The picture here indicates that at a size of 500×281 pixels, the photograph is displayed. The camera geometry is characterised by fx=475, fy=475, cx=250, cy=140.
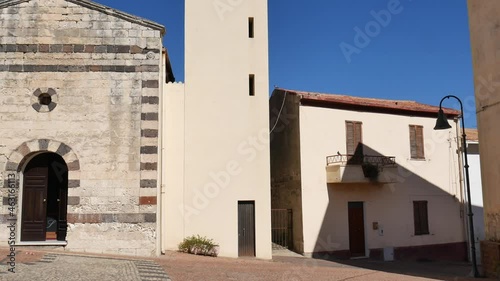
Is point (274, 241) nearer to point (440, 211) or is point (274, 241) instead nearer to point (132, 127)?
point (440, 211)

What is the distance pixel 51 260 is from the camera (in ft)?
36.2

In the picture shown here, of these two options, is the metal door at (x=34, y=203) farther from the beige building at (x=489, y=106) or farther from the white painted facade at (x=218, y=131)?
the beige building at (x=489, y=106)

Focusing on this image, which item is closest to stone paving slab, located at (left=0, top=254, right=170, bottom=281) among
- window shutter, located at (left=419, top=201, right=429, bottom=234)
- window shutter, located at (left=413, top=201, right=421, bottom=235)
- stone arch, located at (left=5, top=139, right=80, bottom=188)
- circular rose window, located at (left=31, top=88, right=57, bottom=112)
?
stone arch, located at (left=5, top=139, right=80, bottom=188)

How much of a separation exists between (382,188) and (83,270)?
13.4m

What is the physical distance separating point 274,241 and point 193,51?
8713 mm

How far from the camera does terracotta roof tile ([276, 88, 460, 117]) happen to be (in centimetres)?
1900

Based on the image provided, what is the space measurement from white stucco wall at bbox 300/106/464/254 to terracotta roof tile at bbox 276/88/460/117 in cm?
39

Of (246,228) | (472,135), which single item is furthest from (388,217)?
(246,228)

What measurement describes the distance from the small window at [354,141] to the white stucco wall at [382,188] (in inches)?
8.2

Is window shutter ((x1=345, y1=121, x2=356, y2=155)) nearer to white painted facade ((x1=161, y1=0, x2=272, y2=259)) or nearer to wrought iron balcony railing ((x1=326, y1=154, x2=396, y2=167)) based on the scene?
wrought iron balcony railing ((x1=326, y1=154, x2=396, y2=167))

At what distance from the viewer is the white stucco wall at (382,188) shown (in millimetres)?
18719

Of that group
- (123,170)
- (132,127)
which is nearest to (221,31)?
(132,127)

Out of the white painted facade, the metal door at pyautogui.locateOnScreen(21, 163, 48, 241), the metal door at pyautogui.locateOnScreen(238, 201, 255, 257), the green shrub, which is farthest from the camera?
the metal door at pyautogui.locateOnScreen(238, 201, 255, 257)

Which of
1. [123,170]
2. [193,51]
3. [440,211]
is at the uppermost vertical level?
[193,51]
